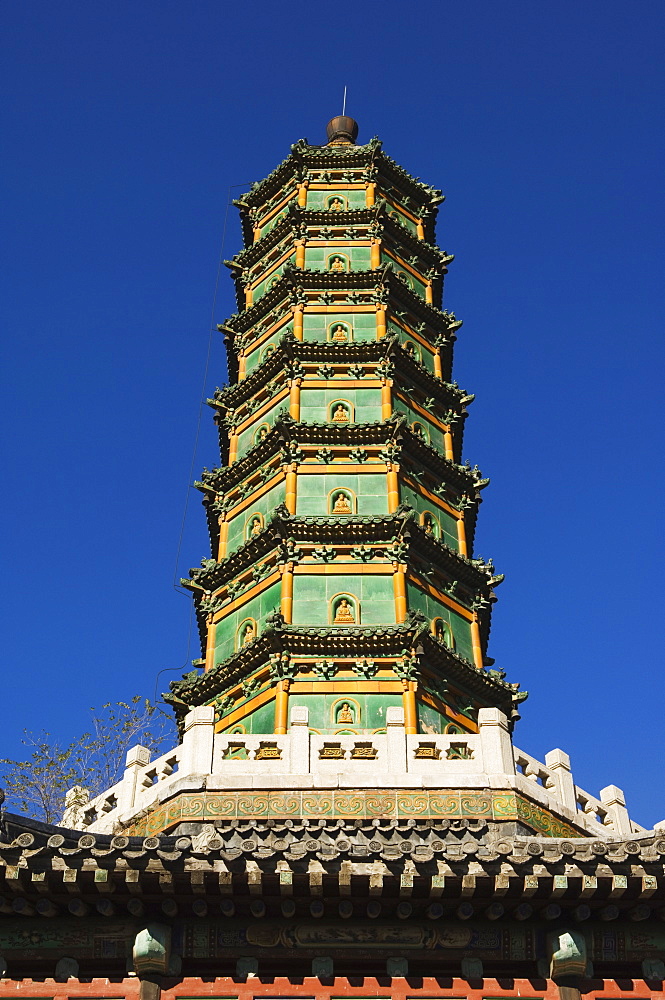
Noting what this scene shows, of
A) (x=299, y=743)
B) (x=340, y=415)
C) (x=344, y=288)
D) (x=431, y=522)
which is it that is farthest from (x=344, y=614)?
(x=344, y=288)

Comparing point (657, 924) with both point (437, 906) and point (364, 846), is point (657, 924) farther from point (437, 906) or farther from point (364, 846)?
point (364, 846)

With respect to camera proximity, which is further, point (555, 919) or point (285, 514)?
point (285, 514)

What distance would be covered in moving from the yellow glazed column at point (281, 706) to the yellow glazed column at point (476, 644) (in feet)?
16.5

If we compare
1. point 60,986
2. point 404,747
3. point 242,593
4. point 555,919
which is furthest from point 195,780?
point 242,593

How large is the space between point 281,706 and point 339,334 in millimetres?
12134

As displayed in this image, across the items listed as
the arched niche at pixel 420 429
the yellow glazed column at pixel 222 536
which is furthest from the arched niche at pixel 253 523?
the arched niche at pixel 420 429

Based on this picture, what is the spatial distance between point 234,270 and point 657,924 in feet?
94.5

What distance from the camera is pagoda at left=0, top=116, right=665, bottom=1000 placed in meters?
13.0

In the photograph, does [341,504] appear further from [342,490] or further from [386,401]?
[386,401]

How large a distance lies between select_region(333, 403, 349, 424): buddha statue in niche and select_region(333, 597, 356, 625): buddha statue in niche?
224 inches

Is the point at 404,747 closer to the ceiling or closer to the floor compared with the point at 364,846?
closer to the ceiling

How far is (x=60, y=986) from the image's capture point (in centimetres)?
1344

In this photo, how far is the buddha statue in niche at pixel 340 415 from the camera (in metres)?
31.8

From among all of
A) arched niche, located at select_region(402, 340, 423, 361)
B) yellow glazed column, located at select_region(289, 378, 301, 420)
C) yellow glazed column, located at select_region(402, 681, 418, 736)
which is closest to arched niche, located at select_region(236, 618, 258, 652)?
yellow glazed column, located at select_region(402, 681, 418, 736)
